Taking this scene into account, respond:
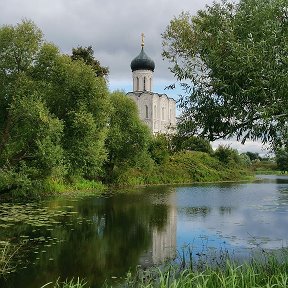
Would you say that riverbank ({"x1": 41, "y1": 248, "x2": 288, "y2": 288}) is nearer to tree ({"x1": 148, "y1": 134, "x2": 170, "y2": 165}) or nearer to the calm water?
the calm water

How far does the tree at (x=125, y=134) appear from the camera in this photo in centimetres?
3762

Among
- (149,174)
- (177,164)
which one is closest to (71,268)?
(149,174)

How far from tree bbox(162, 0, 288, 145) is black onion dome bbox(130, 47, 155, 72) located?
185 feet

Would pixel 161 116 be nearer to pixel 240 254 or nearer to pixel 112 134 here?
pixel 112 134

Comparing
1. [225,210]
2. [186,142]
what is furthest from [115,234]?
[225,210]

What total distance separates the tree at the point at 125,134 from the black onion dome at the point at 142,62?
28.8 m

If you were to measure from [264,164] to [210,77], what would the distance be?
115068 millimetres

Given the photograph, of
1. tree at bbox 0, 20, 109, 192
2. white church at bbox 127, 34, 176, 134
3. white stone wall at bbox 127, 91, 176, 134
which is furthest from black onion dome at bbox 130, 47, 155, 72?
tree at bbox 0, 20, 109, 192

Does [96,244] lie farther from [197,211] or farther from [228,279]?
[197,211]

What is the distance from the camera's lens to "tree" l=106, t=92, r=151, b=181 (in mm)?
37625

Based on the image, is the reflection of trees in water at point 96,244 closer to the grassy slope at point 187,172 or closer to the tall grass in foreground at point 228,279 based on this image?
the tall grass in foreground at point 228,279

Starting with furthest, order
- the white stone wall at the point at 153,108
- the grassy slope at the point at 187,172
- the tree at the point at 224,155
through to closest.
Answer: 1. the white stone wall at the point at 153,108
2. the tree at the point at 224,155
3. the grassy slope at the point at 187,172

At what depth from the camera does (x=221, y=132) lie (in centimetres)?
1081

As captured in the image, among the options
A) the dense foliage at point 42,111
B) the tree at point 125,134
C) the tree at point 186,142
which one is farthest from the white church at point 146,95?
the tree at point 186,142
